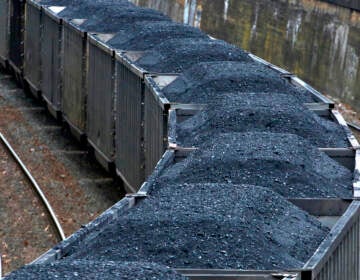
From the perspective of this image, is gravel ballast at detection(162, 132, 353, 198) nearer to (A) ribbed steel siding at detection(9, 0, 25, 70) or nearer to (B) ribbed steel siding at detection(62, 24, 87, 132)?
(B) ribbed steel siding at detection(62, 24, 87, 132)

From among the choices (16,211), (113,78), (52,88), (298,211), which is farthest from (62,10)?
(298,211)

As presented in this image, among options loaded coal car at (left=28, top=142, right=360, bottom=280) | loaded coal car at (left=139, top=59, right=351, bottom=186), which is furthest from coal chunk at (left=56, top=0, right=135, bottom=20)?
loaded coal car at (left=28, top=142, right=360, bottom=280)

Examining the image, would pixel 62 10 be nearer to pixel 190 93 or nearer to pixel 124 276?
pixel 190 93

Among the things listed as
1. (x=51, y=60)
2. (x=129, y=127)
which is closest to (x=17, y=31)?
(x=51, y=60)

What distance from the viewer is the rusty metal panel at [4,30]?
3159 centimetres

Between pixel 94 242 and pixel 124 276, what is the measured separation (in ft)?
5.22

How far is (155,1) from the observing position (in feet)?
146

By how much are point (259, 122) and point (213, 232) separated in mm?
4616

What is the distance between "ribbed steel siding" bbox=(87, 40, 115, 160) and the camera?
2075 cm

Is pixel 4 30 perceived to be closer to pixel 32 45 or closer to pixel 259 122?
pixel 32 45

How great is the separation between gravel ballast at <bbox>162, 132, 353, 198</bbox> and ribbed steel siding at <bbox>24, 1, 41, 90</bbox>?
601 inches

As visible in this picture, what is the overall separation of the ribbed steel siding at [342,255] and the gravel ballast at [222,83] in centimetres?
515

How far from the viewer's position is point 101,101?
71.3ft

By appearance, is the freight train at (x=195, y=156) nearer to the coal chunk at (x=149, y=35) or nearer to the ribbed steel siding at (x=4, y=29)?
the coal chunk at (x=149, y=35)
